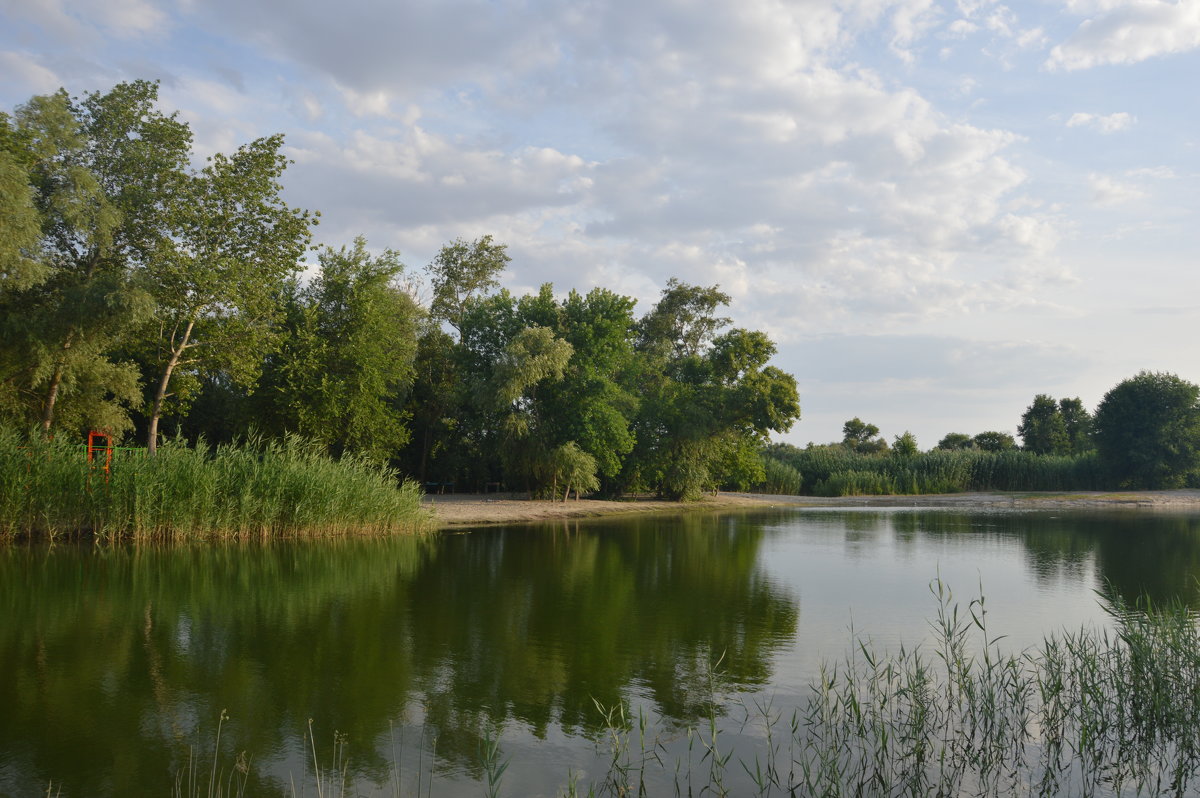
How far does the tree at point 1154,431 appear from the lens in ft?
160

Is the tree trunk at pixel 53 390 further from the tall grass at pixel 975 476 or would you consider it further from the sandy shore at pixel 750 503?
the tall grass at pixel 975 476

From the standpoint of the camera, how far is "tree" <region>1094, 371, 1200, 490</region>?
1916 inches

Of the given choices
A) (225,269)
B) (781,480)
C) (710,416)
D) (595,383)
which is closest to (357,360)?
(225,269)

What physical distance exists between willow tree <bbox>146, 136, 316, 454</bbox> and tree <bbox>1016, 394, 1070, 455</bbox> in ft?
187

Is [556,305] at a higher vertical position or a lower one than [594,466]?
higher

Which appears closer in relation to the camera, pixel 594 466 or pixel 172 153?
pixel 172 153

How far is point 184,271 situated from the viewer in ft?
79.7

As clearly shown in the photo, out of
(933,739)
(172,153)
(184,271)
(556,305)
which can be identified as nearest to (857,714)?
(933,739)

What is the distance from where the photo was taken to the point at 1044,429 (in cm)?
6341

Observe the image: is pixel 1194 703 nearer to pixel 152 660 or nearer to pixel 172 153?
pixel 152 660

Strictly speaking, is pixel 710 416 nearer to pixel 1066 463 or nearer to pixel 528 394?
pixel 528 394

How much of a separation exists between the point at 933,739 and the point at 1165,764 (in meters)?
1.71

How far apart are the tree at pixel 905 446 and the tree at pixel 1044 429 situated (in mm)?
11152

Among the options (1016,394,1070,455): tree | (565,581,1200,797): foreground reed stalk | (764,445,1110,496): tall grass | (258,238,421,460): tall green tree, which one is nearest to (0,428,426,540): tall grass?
(258,238,421,460): tall green tree
